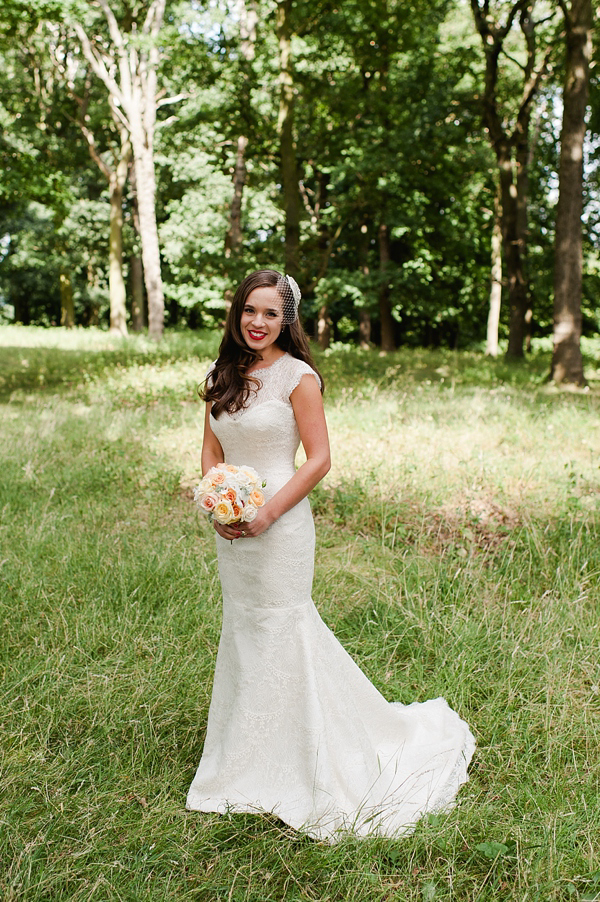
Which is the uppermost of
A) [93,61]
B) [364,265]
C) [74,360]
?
[93,61]

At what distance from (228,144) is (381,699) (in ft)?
64.7

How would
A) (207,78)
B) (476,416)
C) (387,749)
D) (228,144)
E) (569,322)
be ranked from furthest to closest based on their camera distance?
1. (228,144)
2. (207,78)
3. (569,322)
4. (476,416)
5. (387,749)

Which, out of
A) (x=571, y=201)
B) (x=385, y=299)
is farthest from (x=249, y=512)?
(x=385, y=299)

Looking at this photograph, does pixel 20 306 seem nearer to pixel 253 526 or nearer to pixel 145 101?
pixel 145 101

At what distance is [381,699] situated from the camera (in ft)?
11.3

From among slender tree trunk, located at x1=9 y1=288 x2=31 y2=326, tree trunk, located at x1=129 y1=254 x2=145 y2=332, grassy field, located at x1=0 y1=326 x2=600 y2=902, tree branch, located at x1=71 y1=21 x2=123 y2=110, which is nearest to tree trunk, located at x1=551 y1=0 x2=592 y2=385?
grassy field, located at x1=0 y1=326 x2=600 y2=902

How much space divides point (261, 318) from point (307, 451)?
0.61 m

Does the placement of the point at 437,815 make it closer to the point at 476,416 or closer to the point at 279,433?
the point at 279,433

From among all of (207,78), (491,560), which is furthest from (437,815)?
(207,78)

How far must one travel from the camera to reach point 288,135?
1491 cm

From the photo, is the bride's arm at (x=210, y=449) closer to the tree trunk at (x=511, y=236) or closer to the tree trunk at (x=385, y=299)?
the tree trunk at (x=511, y=236)

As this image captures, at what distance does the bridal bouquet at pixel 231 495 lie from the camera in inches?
104

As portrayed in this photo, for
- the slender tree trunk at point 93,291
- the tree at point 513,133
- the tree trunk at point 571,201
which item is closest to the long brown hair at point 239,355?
the tree trunk at point 571,201

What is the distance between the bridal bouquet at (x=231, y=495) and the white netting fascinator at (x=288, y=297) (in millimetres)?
725
